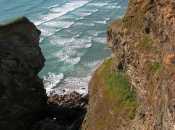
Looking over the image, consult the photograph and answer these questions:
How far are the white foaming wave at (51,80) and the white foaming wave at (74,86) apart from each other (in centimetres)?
125

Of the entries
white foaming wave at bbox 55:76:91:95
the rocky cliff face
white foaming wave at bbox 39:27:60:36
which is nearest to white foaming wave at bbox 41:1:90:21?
white foaming wave at bbox 39:27:60:36

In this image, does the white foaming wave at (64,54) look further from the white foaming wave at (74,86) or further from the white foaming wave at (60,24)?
the white foaming wave at (60,24)

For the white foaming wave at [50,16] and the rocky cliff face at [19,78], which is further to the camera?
the white foaming wave at [50,16]

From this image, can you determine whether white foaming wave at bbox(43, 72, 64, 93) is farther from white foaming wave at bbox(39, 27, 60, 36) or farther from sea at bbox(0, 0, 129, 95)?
white foaming wave at bbox(39, 27, 60, 36)

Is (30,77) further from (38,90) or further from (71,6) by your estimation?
(71,6)

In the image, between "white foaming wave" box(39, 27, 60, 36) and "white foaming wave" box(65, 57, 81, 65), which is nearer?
"white foaming wave" box(65, 57, 81, 65)

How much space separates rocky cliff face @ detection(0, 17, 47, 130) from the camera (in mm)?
31500

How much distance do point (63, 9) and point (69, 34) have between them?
23.3 meters

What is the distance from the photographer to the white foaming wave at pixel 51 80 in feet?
165

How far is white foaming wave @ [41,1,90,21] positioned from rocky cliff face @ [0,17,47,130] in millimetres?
46502

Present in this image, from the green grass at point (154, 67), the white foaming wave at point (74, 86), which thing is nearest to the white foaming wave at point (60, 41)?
the white foaming wave at point (74, 86)

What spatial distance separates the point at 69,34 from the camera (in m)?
71.9

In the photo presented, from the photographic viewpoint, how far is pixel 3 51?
1328 inches

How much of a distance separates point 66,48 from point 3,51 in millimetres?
30746
